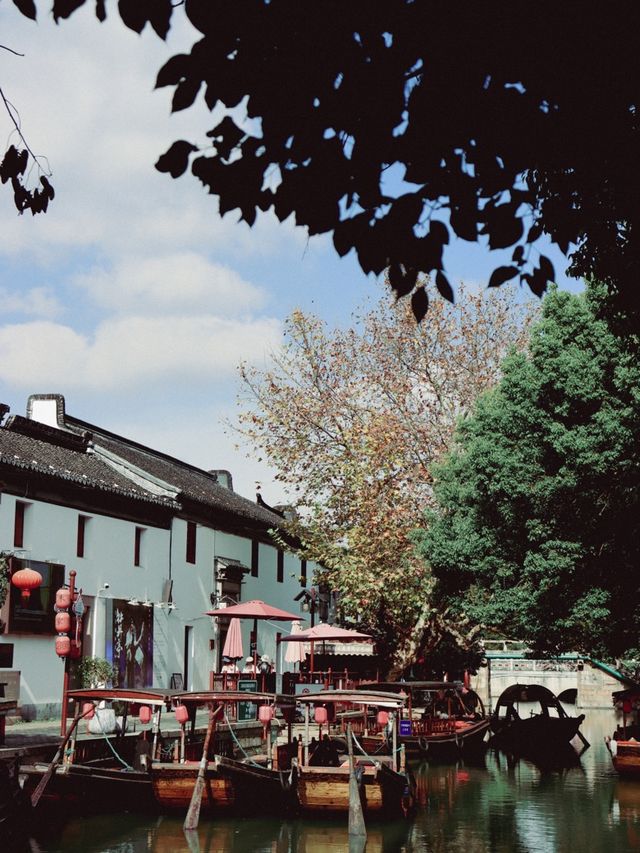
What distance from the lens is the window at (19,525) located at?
27.0 m

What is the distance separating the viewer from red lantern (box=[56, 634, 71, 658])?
20.4 m

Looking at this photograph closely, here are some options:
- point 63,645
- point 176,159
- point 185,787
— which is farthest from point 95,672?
point 176,159

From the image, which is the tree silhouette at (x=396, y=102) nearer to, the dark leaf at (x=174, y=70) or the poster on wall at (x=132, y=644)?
the dark leaf at (x=174, y=70)

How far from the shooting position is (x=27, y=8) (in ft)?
16.8

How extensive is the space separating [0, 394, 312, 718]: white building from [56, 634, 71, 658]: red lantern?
5.70 m

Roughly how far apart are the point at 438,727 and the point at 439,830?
Answer: 13419 mm

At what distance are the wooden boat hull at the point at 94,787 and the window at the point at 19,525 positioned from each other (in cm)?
840

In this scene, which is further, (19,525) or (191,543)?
(191,543)

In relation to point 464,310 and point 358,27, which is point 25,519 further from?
point 358,27

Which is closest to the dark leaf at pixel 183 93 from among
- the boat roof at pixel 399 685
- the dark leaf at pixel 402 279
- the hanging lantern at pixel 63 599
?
the dark leaf at pixel 402 279

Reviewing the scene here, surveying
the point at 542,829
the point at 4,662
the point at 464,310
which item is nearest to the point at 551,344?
the point at 464,310

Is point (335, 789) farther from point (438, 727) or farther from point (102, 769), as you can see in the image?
point (438, 727)

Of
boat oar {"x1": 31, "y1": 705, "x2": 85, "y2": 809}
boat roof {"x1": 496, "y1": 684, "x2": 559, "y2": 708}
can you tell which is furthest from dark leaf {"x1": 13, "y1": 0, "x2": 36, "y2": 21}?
boat roof {"x1": 496, "y1": 684, "x2": 559, "y2": 708}

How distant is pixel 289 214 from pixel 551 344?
2158cm
